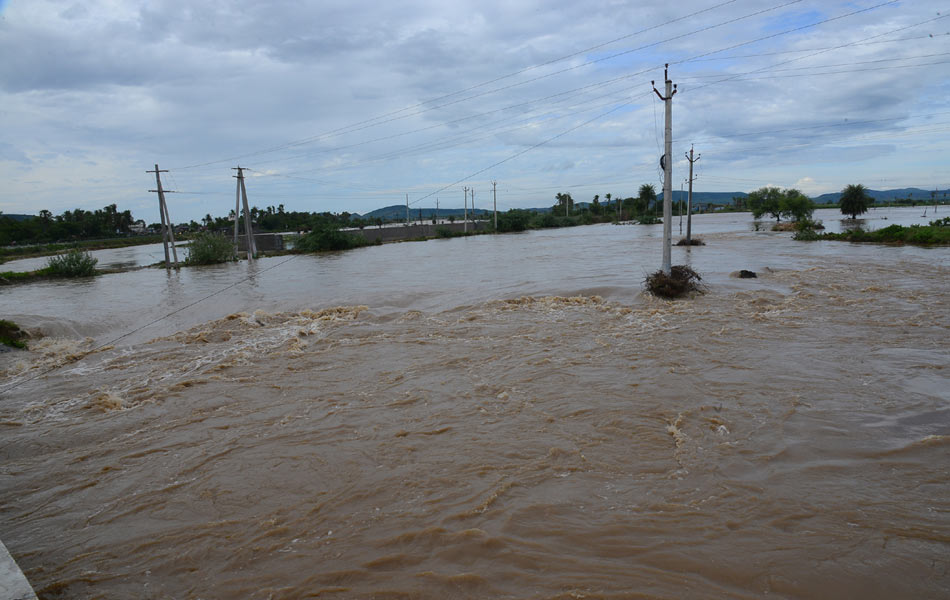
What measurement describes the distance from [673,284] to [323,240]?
36.9m

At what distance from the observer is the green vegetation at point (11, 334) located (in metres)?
11.5

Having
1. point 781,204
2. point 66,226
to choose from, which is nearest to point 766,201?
point 781,204

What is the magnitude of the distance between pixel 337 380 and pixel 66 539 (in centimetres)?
428

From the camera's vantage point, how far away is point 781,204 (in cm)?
6512

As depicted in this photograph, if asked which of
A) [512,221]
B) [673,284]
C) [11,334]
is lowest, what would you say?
[11,334]

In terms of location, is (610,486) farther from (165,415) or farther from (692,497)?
(165,415)

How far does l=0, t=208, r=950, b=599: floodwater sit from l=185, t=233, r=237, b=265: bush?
2648cm

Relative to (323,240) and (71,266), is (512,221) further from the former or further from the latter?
(71,266)

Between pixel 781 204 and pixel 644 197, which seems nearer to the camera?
pixel 781 204

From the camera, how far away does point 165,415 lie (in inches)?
273

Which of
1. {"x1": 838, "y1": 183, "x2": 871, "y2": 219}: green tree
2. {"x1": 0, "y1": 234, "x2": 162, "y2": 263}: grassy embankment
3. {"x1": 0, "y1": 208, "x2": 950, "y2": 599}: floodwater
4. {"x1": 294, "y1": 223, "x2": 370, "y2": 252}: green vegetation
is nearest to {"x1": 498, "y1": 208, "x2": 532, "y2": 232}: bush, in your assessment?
{"x1": 294, "y1": 223, "x2": 370, "y2": 252}: green vegetation

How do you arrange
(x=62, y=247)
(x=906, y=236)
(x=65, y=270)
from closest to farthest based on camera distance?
(x=906, y=236) < (x=65, y=270) < (x=62, y=247)

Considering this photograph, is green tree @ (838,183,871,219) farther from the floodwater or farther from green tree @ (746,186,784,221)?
the floodwater

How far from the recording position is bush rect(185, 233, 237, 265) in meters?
35.9
